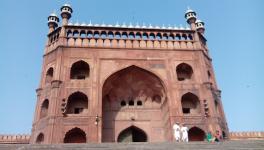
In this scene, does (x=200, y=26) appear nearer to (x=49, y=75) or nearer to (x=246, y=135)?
(x=246, y=135)

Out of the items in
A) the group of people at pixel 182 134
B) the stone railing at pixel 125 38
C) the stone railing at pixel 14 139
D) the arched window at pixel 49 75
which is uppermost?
the stone railing at pixel 125 38

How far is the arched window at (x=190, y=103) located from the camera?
17.0m

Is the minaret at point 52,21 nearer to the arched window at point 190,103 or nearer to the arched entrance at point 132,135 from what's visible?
the arched entrance at point 132,135

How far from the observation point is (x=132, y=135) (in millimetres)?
17172

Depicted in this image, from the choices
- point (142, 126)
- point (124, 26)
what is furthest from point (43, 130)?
point (124, 26)

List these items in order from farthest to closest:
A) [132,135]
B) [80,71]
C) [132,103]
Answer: [132,103] < [80,71] < [132,135]

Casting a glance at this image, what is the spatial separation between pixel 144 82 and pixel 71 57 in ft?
14.8

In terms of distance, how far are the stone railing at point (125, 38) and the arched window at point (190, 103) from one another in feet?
10.2

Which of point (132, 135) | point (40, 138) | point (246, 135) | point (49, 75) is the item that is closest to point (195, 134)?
point (132, 135)

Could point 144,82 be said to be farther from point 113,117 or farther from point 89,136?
point 89,136

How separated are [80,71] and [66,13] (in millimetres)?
3791

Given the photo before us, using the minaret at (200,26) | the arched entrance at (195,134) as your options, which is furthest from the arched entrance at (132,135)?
the minaret at (200,26)

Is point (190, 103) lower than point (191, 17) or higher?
lower

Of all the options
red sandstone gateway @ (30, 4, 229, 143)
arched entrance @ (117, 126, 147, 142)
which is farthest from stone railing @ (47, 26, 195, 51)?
arched entrance @ (117, 126, 147, 142)
